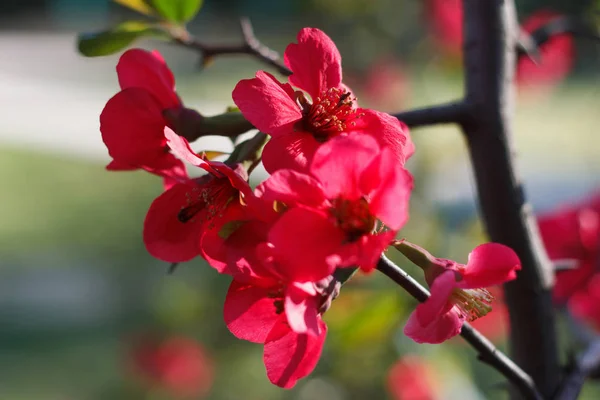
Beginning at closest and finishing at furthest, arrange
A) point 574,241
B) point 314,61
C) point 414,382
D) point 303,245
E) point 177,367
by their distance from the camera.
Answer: point 303,245, point 314,61, point 574,241, point 414,382, point 177,367

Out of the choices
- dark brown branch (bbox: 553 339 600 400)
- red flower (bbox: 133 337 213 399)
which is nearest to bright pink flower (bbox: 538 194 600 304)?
dark brown branch (bbox: 553 339 600 400)

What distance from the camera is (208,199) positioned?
462 mm

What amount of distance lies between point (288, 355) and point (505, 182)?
0.87ft

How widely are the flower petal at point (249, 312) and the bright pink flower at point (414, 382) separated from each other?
3.09 feet

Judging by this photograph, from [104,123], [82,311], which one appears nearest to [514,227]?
[104,123]

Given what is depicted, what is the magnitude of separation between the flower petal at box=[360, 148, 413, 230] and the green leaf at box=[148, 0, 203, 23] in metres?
0.35

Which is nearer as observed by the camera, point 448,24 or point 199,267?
point 448,24

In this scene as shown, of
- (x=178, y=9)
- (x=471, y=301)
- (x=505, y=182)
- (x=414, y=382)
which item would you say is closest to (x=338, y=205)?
(x=471, y=301)

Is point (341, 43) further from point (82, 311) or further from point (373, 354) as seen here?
point (82, 311)

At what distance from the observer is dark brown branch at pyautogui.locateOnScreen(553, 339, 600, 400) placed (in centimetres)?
55

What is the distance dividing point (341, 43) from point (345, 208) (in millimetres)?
2038

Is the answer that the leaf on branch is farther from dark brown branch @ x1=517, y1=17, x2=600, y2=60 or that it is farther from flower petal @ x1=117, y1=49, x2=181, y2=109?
dark brown branch @ x1=517, y1=17, x2=600, y2=60

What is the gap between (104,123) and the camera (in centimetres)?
47

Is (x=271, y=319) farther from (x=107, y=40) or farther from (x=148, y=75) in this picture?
(x=107, y=40)
